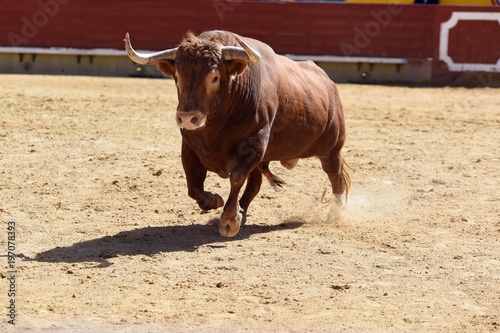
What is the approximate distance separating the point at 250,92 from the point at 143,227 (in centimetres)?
124

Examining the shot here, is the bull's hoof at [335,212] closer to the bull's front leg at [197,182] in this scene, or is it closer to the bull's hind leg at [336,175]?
the bull's hind leg at [336,175]

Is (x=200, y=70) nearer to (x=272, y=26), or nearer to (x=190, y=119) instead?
(x=190, y=119)

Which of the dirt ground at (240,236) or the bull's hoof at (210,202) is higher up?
the bull's hoof at (210,202)

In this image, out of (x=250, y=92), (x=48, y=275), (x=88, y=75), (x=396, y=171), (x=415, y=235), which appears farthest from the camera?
(x=88, y=75)

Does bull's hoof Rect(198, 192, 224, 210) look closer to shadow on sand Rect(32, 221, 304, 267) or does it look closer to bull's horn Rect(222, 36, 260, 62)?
shadow on sand Rect(32, 221, 304, 267)

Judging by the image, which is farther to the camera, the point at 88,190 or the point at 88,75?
the point at 88,75

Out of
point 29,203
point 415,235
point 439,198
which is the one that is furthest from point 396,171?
point 29,203

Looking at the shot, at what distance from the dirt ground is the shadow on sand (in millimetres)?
18

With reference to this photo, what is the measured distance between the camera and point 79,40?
1612cm

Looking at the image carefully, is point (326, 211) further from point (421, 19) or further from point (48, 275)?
point (421, 19)
